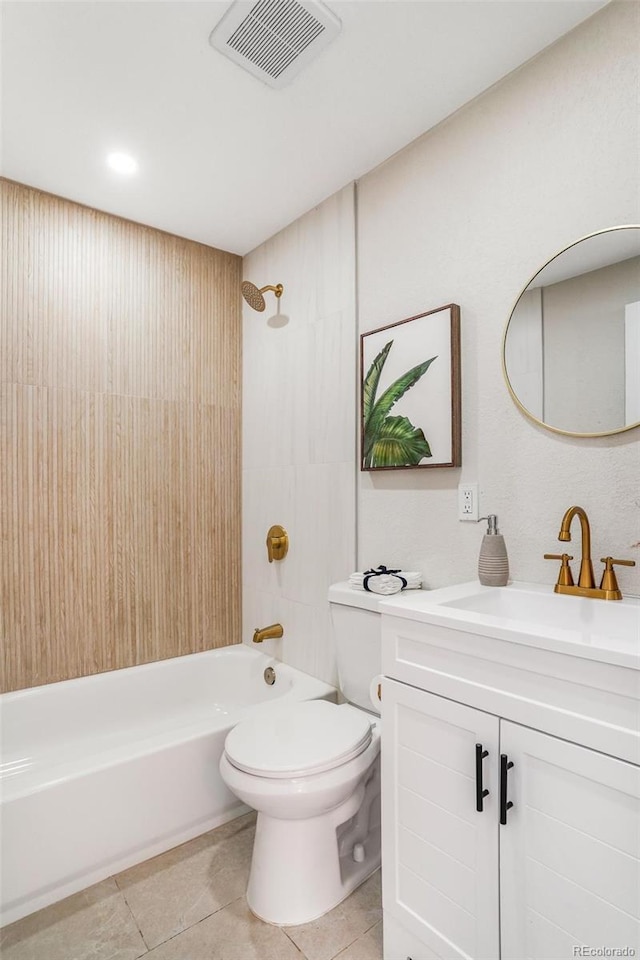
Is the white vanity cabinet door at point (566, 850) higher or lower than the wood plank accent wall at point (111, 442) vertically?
lower

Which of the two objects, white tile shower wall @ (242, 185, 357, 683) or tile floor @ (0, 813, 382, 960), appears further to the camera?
white tile shower wall @ (242, 185, 357, 683)

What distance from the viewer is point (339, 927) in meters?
1.54

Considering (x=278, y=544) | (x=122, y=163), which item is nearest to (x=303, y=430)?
(x=278, y=544)

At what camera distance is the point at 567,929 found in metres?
1.02

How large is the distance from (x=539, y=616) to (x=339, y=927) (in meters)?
1.05

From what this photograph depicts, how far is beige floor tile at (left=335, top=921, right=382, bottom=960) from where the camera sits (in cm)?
144

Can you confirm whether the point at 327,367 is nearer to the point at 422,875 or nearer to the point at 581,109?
the point at 581,109

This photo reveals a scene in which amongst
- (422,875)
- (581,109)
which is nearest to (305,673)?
(422,875)

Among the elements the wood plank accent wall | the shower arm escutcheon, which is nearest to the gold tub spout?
the shower arm escutcheon

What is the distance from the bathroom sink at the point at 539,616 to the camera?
99 cm

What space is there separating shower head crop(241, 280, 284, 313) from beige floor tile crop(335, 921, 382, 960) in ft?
7.69

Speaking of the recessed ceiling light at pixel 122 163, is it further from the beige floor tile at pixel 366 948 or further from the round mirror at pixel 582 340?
the beige floor tile at pixel 366 948

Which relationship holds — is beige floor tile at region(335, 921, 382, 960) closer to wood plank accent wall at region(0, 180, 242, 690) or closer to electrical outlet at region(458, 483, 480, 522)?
electrical outlet at region(458, 483, 480, 522)

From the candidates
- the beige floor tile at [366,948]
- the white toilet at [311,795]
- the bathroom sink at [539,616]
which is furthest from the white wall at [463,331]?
the beige floor tile at [366,948]
